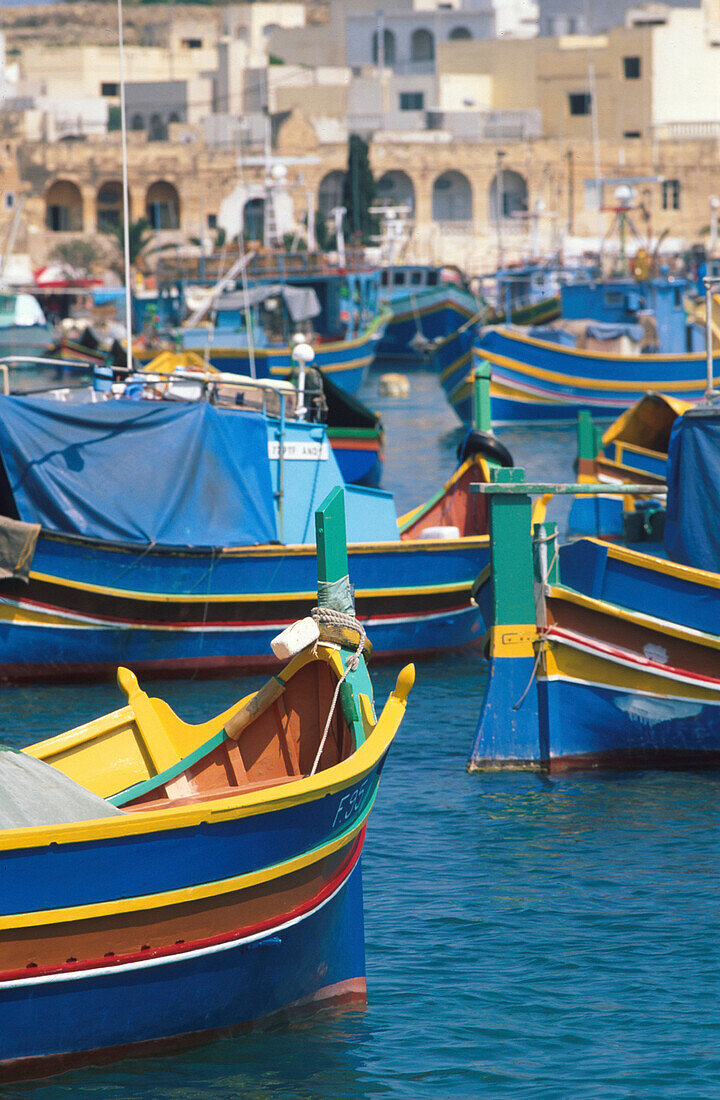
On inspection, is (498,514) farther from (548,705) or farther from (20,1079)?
(20,1079)

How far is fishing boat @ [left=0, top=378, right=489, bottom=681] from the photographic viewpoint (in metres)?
13.8

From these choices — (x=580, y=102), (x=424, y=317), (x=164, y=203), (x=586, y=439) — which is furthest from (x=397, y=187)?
(x=586, y=439)

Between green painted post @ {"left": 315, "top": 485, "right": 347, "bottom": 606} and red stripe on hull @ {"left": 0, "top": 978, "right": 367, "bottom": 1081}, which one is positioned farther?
green painted post @ {"left": 315, "top": 485, "right": 347, "bottom": 606}

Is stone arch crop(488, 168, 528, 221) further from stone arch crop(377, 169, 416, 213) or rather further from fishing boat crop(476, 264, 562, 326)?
fishing boat crop(476, 264, 562, 326)

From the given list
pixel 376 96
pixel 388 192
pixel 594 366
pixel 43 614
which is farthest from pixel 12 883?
pixel 376 96

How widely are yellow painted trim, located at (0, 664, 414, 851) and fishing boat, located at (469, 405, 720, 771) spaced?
361cm

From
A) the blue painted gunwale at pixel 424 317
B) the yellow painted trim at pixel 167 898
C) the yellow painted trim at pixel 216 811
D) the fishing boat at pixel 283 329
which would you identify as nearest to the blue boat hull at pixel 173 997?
the yellow painted trim at pixel 167 898

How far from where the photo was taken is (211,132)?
76500 mm

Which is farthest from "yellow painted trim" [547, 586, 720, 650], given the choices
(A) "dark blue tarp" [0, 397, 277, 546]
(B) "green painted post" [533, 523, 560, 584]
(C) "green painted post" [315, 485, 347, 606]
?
(A) "dark blue tarp" [0, 397, 277, 546]

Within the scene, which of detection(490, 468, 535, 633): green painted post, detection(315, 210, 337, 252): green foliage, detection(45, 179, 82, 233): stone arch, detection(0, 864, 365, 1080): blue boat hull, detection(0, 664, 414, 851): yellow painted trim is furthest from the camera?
detection(45, 179, 82, 233): stone arch

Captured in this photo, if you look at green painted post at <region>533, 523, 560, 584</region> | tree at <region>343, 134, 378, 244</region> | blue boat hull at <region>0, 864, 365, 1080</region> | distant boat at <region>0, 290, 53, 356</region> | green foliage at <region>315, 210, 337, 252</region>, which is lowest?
blue boat hull at <region>0, 864, 365, 1080</region>

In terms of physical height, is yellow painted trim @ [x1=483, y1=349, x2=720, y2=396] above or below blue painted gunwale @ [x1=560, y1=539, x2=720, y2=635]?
above

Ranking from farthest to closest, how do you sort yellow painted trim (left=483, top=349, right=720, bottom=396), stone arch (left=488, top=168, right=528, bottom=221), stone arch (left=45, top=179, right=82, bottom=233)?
stone arch (left=45, top=179, right=82, bottom=233) → stone arch (left=488, top=168, right=528, bottom=221) → yellow painted trim (left=483, top=349, right=720, bottom=396)

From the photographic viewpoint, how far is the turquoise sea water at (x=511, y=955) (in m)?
6.93
